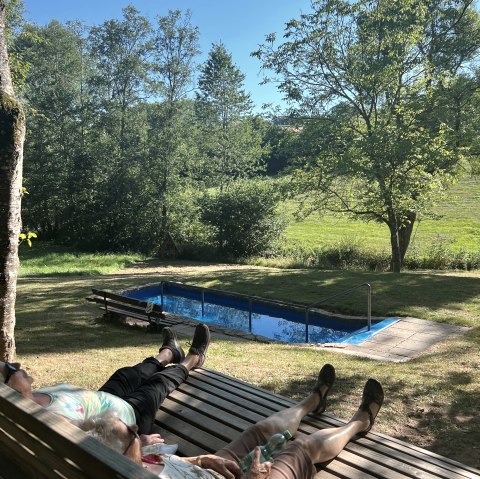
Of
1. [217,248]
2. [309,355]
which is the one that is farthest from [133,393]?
[217,248]

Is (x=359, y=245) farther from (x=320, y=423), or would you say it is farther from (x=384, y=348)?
(x=320, y=423)

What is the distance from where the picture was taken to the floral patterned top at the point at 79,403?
226cm

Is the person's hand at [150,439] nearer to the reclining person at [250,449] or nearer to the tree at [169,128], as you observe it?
the reclining person at [250,449]

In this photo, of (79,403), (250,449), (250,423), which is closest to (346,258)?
(250,423)

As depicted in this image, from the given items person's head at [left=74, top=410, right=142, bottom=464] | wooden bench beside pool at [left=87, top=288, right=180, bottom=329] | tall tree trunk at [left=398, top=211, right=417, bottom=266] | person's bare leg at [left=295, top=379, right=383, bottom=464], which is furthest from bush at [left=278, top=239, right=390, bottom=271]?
person's head at [left=74, top=410, right=142, bottom=464]

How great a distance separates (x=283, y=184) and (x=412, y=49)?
22.0 ft

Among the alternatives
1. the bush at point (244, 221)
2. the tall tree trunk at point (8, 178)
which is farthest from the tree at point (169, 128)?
the tall tree trunk at point (8, 178)

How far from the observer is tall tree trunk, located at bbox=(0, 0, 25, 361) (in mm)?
3812

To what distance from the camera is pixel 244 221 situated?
21.8 metres

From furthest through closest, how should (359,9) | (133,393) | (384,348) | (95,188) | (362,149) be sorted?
(95,188)
(359,9)
(362,149)
(384,348)
(133,393)

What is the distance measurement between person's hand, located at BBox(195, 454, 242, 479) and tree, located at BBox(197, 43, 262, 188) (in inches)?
926

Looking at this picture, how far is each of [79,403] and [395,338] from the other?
6972 mm

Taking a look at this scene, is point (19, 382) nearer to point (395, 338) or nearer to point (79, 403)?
point (79, 403)

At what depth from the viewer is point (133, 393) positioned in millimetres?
2945
